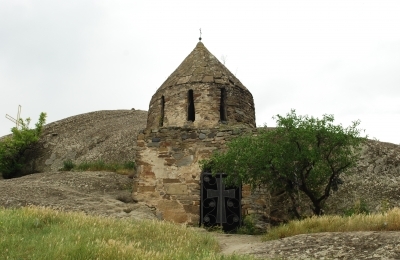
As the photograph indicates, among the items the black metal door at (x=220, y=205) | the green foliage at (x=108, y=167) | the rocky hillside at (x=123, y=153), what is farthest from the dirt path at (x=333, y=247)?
the green foliage at (x=108, y=167)

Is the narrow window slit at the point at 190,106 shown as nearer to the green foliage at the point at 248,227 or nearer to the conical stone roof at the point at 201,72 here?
the conical stone roof at the point at 201,72

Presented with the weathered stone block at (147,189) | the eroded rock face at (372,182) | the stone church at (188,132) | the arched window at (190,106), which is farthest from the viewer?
the arched window at (190,106)

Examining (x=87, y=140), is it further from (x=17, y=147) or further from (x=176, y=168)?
(x=176, y=168)

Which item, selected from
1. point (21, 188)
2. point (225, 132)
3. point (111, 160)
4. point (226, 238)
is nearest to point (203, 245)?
point (226, 238)

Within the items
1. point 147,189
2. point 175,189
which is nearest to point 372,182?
point 175,189

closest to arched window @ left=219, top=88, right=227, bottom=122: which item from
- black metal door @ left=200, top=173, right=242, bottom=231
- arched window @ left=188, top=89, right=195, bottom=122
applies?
arched window @ left=188, top=89, right=195, bottom=122

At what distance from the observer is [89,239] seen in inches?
277

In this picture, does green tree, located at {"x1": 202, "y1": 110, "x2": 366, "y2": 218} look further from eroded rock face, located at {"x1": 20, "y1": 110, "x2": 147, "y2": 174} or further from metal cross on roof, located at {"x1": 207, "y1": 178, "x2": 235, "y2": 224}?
eroded rock face, located at {"x1": 20, "y1": 110, "x2": 147, "y2": 174}

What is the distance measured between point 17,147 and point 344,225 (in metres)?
18.6

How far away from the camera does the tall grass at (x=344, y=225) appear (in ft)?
27.6

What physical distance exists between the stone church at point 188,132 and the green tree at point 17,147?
9.39m

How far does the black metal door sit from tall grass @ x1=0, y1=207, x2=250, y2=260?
157 inches

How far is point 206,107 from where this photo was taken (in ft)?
51.5

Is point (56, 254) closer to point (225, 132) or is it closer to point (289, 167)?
point (289, 167)
